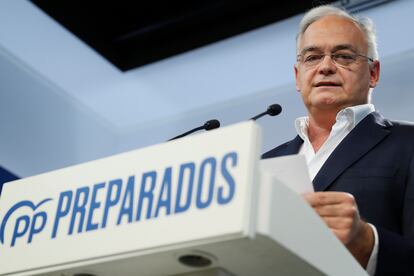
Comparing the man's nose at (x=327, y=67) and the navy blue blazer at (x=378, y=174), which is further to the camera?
the man's nose at (x=327, y=67)

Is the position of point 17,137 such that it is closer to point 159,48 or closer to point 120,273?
point 159,48

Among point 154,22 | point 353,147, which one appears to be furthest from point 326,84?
point 154,22

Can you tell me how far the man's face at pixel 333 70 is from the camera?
229 cm

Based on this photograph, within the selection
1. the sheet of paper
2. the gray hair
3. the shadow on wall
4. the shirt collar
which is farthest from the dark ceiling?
the sheet of paper

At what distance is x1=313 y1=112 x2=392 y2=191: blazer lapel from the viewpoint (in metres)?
1.90

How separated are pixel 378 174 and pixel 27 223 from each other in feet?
3.17

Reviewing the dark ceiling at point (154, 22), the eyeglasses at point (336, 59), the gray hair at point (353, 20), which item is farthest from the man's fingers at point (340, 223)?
the dark ceiling at point (154, 22)

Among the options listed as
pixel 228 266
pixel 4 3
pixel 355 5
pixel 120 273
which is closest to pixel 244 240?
pixel 228 266

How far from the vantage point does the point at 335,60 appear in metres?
2.35

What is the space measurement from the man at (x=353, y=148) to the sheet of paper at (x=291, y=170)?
0.03m

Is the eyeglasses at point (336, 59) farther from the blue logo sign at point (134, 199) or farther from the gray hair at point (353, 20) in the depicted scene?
the blue logo sign at point (134, 199)

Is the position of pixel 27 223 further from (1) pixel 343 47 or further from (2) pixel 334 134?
(1) pixel 343 47

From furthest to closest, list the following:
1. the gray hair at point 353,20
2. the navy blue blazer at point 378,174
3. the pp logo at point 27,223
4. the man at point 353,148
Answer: the gray hair at point 353,20 → the navy blue blazer at point 378,174 → the man at point 353,148 → the pp logo at point 27,223

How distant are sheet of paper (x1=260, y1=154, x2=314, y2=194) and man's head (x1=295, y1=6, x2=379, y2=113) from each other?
3.15 feet
